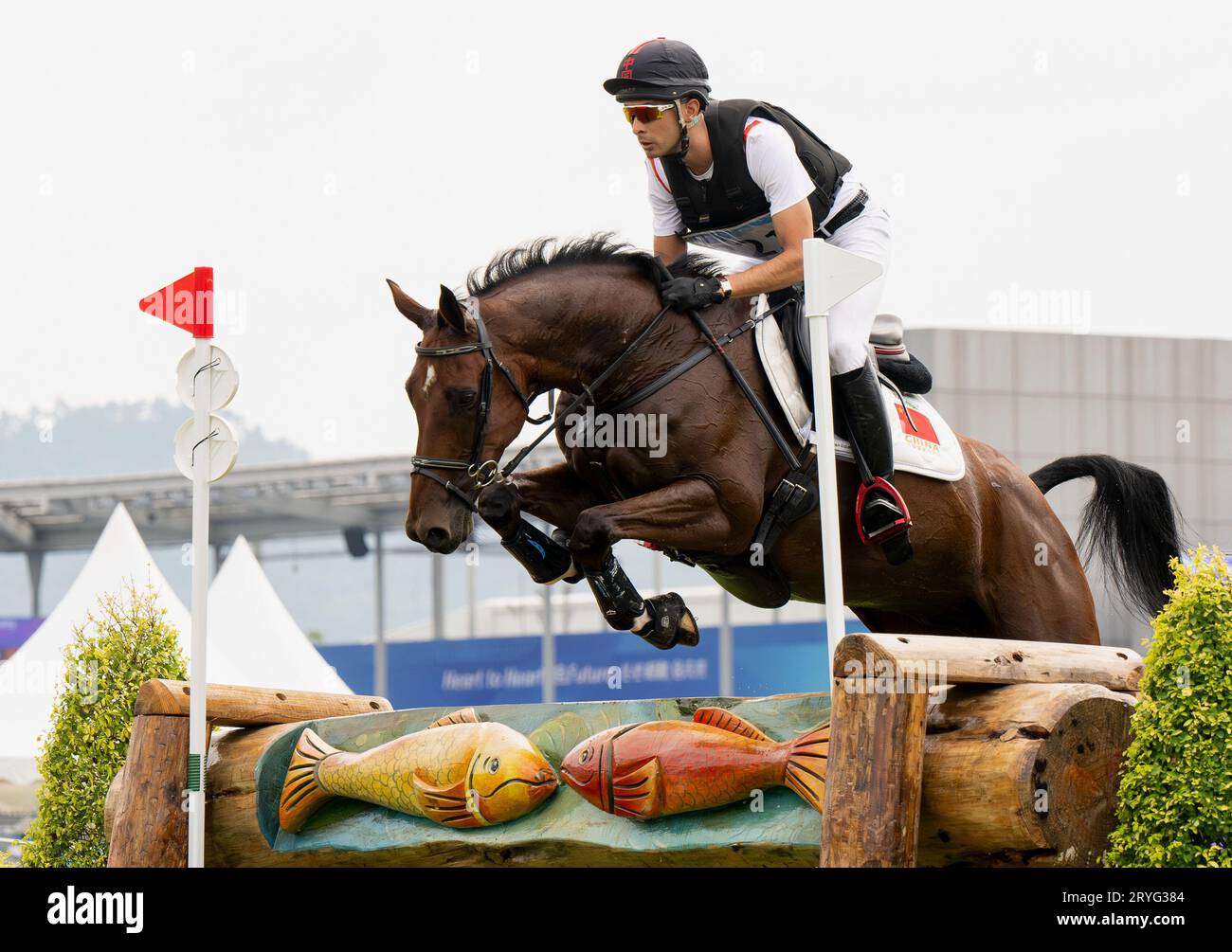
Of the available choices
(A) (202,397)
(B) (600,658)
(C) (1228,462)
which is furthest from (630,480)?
(C) (1228,462)

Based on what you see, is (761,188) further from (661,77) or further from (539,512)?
(539,512)

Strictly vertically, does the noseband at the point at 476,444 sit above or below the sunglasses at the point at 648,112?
below

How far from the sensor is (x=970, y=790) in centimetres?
306

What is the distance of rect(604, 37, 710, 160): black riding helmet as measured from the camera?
4.09m

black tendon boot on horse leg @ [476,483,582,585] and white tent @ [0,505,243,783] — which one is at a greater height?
black tendon boot on horse leg @ [476,483,582,585]

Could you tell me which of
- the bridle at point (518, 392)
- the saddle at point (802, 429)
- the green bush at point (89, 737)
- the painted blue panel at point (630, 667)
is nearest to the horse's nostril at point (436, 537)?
the bridle at point (518, 392)

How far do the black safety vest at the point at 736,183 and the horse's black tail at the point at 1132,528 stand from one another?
146cm

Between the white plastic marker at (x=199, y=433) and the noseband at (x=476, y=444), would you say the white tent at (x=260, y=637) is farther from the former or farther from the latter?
the noseband at (x=476, y=444)

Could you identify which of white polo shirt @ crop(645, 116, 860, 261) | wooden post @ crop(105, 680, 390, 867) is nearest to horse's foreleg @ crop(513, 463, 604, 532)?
white polo shirt @ crop(645, 116, 860, 261)

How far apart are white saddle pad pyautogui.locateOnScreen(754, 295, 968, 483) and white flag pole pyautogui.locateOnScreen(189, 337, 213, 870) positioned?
1.61 m

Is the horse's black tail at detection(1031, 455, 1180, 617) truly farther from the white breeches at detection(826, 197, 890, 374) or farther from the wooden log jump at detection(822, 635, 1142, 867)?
the wooden log jump at detection(822, 635, 1142, 867)

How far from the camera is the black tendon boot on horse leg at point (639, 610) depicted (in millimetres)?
4000

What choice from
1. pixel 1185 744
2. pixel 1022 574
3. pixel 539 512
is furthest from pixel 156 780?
pixel 1185 744
